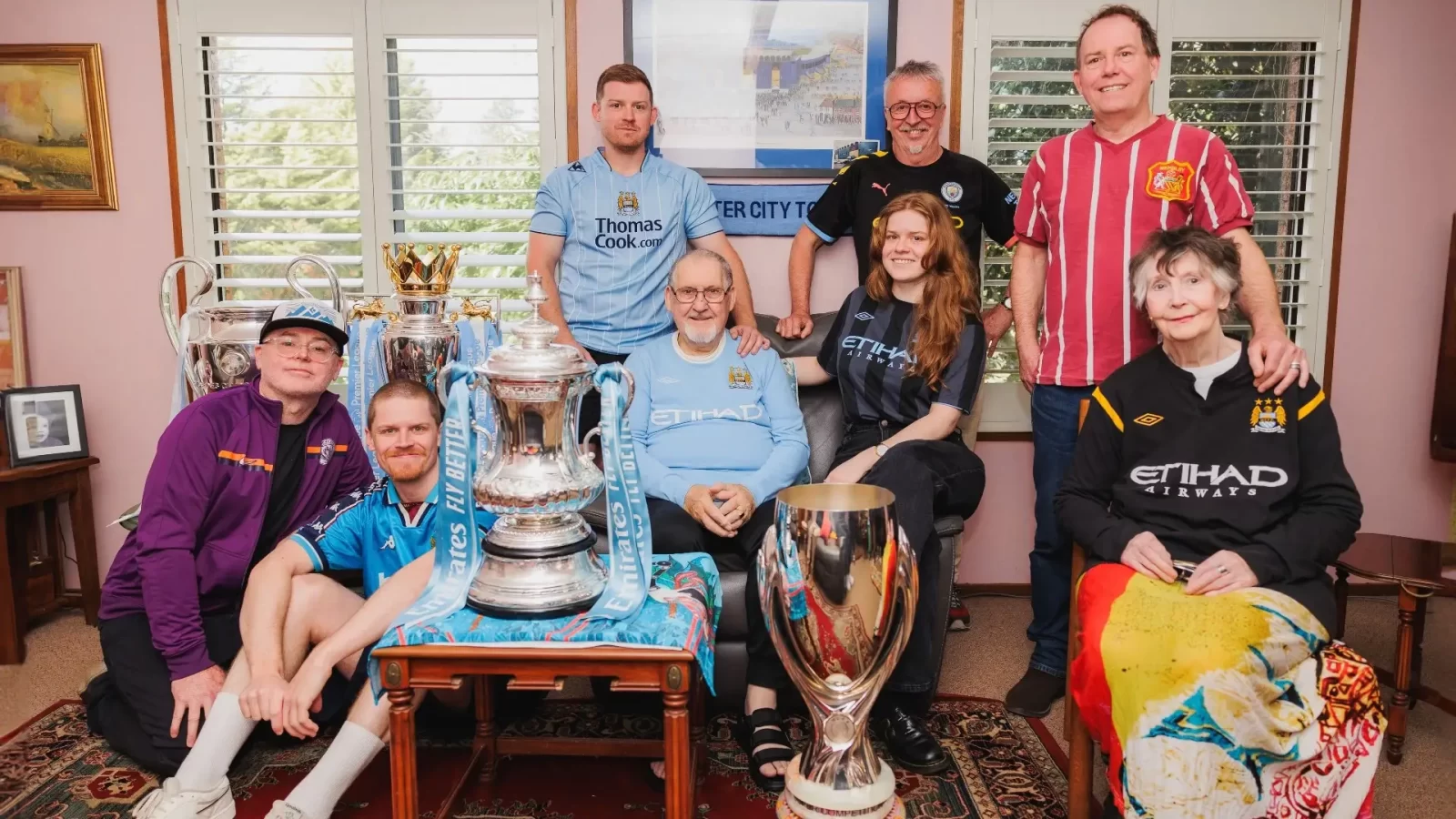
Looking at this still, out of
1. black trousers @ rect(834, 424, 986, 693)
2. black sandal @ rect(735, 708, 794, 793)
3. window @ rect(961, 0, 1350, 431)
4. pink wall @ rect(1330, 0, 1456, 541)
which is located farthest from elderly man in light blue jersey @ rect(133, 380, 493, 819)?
pink wall @ rect(1330, 0, 1456, 541)

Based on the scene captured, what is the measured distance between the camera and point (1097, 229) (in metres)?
2.36

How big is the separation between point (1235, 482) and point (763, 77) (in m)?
2.05

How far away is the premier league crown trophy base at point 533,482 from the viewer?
1604mm

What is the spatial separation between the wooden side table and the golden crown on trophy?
1.33m

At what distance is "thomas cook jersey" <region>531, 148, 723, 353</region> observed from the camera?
2998mm

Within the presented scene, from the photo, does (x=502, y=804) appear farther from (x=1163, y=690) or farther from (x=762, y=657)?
(x=1163, y=690)

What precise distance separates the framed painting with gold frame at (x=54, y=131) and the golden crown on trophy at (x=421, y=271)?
1455 millimetres

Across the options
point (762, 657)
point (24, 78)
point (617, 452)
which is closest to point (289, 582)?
point (617, 452)

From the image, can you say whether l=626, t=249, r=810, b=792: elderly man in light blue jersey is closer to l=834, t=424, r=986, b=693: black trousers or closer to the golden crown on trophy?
l=834, t=424, r=986, b=693: black trousers

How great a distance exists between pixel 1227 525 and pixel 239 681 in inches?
74.0

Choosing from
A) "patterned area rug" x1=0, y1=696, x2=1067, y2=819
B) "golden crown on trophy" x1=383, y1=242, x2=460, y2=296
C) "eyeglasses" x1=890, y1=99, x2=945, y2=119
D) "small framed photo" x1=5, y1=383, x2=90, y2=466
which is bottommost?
"patterned area rug" x1=0, y1=696, x2=1067, y2=819

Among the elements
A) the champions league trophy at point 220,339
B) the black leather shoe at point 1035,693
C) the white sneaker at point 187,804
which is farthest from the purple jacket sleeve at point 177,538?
the black leather shoe at point 1035,693

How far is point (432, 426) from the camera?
2074 millimetres

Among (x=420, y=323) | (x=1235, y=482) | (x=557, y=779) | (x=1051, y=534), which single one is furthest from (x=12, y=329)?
(x=1235, y=482)
